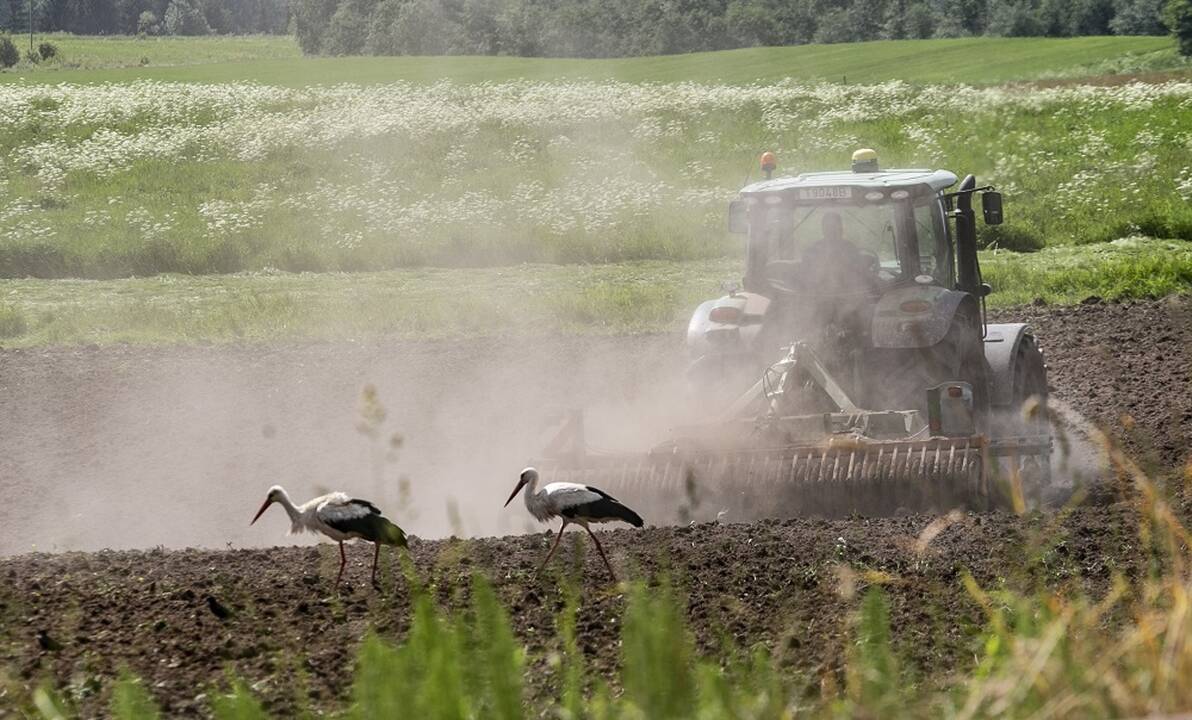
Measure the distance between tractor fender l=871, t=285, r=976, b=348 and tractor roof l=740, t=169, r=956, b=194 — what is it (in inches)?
29.0

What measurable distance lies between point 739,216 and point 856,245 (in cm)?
94

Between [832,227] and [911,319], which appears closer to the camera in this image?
[911,319]

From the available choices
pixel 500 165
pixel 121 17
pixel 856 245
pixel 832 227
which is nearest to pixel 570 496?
pixel 832 227

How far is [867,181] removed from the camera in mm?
10789

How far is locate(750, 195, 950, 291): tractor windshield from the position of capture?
10711mm

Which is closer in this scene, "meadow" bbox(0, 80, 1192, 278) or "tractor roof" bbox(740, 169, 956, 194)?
"tractor roof" bbox(740, 169, 956, 194)

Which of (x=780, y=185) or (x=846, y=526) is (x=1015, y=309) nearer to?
(x=780, y=185)

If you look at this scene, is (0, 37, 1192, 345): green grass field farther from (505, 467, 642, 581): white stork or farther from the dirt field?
(505, 467, 642, 581): white stork

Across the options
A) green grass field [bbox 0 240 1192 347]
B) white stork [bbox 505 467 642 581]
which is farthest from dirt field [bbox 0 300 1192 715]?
green grass field [bbox 0 240 1192 347]

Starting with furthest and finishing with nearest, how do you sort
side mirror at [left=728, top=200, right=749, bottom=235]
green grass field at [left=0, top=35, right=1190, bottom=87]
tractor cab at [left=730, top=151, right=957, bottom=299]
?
green grass field at [left=0, top=35, right=1190, bottom=87] < side mirror at [left=728, top=200, right=749, bottom=235] < tractor cab at [left=730, top=151, right=957, bottom=299]

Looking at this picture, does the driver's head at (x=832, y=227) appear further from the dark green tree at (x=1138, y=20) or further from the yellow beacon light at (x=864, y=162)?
the dark green tree at (x=1138, y=20)

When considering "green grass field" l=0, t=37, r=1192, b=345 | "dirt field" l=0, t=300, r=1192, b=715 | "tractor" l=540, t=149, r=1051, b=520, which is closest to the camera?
"dirt field" l=0, t=300, r=1192, b=715

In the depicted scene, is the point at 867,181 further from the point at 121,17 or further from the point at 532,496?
the point at 121,17

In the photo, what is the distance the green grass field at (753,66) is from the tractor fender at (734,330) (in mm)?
37651
